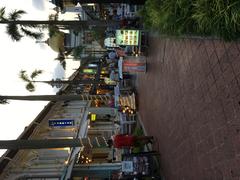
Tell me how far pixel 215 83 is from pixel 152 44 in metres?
11.6

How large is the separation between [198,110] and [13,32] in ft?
61.2

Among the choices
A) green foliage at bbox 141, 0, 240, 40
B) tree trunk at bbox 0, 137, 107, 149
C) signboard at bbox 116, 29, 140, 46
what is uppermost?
green foliage at bbox 141, 0, 240, 40

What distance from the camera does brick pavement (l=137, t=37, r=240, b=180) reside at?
8.53 metres

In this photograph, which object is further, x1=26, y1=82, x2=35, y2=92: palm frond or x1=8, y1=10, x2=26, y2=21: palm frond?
x1=26, y1=82, x2=35, y2=92: palm frond

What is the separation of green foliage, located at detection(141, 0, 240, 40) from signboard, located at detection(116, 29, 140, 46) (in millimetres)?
10416

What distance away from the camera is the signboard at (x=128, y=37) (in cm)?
2169

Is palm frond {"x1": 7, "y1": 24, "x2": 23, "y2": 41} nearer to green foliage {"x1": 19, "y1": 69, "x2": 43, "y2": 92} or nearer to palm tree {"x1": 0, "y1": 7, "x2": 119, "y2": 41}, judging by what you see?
palm tree {"x1": 0, "y1": 7, "x2": 119, "y2": 41}

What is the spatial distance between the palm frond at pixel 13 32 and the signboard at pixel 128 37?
8.78 meters

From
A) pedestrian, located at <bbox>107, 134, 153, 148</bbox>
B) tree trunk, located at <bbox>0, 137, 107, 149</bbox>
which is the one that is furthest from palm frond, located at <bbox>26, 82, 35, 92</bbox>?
tree trunk, located at <bbox>0, 137, 107, 149</bbox>

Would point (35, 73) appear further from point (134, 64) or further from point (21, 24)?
point (134, 64)

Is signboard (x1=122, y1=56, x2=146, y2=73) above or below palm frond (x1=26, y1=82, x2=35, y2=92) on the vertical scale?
above

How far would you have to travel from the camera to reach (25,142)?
14312 mm

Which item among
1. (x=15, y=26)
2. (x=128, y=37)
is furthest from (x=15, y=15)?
(x=128, y=37)

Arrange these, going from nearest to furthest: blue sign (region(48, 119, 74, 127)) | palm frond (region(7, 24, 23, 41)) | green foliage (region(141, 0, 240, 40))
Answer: green foliage (region(141, 0, 240, 40))
palm frond (region(7, 24, 23, 41))
blue sign (region(48, 119, 74, 127))
